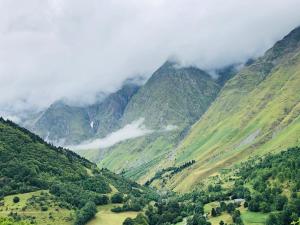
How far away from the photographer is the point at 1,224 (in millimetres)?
176000
